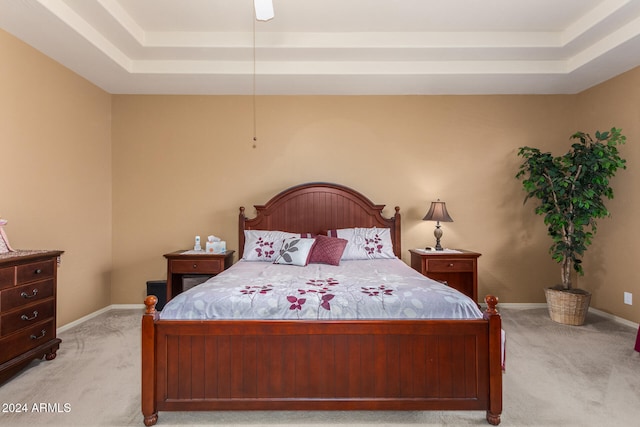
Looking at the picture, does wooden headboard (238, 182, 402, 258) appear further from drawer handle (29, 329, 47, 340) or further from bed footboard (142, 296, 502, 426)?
bed footboard (142, 296, 502, 426)

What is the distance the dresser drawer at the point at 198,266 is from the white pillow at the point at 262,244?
0.33m

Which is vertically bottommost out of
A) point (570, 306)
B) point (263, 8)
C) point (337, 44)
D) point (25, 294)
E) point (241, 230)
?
point (570, 306)

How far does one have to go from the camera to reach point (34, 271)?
2.50 m

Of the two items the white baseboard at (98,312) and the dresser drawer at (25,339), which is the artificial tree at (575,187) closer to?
the dresser drawer at (25,339)

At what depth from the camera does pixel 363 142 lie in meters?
4.24

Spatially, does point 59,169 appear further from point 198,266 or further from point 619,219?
point 619,219

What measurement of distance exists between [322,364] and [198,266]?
2228 mm

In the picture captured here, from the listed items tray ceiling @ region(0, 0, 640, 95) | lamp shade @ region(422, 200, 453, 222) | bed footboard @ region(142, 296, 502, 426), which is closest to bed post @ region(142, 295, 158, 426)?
bed footboard @ region(142, 296, 502, 426)

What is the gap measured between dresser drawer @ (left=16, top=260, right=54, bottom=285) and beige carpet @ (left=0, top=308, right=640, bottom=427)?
2.26 feet

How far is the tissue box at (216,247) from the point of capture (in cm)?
379

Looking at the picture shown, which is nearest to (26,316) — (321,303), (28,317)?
(28,317)

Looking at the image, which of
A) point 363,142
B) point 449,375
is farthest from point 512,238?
point 449,375

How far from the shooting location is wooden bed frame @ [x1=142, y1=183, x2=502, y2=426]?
1.84 metres

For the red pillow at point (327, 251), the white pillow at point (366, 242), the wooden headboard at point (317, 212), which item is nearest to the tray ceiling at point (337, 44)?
the wooden headboard at point (317, 212)
